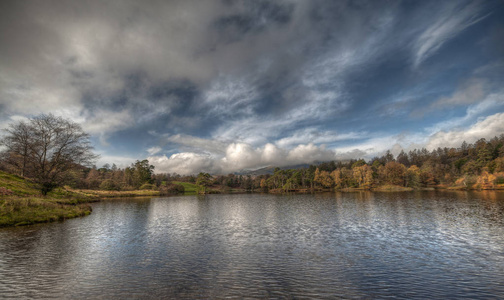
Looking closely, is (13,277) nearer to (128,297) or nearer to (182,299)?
(128,297)

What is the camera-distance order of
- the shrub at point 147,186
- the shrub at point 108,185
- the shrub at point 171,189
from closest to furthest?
the shrub at point 108,185 < the shrub at point 147,186 < the shrub at point 171,189

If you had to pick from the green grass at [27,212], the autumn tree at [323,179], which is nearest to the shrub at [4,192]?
the green grass at [27,212]

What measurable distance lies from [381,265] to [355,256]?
1990mm

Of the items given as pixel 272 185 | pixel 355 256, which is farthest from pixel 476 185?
pixel 355 256

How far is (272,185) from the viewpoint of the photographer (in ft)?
614

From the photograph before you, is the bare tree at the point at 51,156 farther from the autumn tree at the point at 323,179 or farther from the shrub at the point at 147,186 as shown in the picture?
the autumn tree at the point at 323,179

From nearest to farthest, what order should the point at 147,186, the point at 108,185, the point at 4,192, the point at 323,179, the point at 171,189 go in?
the point at 4,192 < the point at 108,185 < the point at 147,186 < the point at 171,189 < the point at 323,179

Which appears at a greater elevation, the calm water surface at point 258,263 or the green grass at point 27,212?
the green grass at point 27,212

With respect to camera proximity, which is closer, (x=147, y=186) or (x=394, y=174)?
(x=147, y=186)

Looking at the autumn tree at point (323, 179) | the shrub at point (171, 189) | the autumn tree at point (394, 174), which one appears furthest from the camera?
the autumn tree at point (323, 179)

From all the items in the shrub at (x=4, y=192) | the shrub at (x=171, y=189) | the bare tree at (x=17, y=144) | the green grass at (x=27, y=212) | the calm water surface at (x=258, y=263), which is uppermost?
the bare tree at (x=17, y=144)

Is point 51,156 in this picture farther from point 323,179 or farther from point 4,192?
point 323,179

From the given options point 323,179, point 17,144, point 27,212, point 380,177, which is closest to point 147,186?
point 17,144

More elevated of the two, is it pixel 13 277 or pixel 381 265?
pixel 13 277
